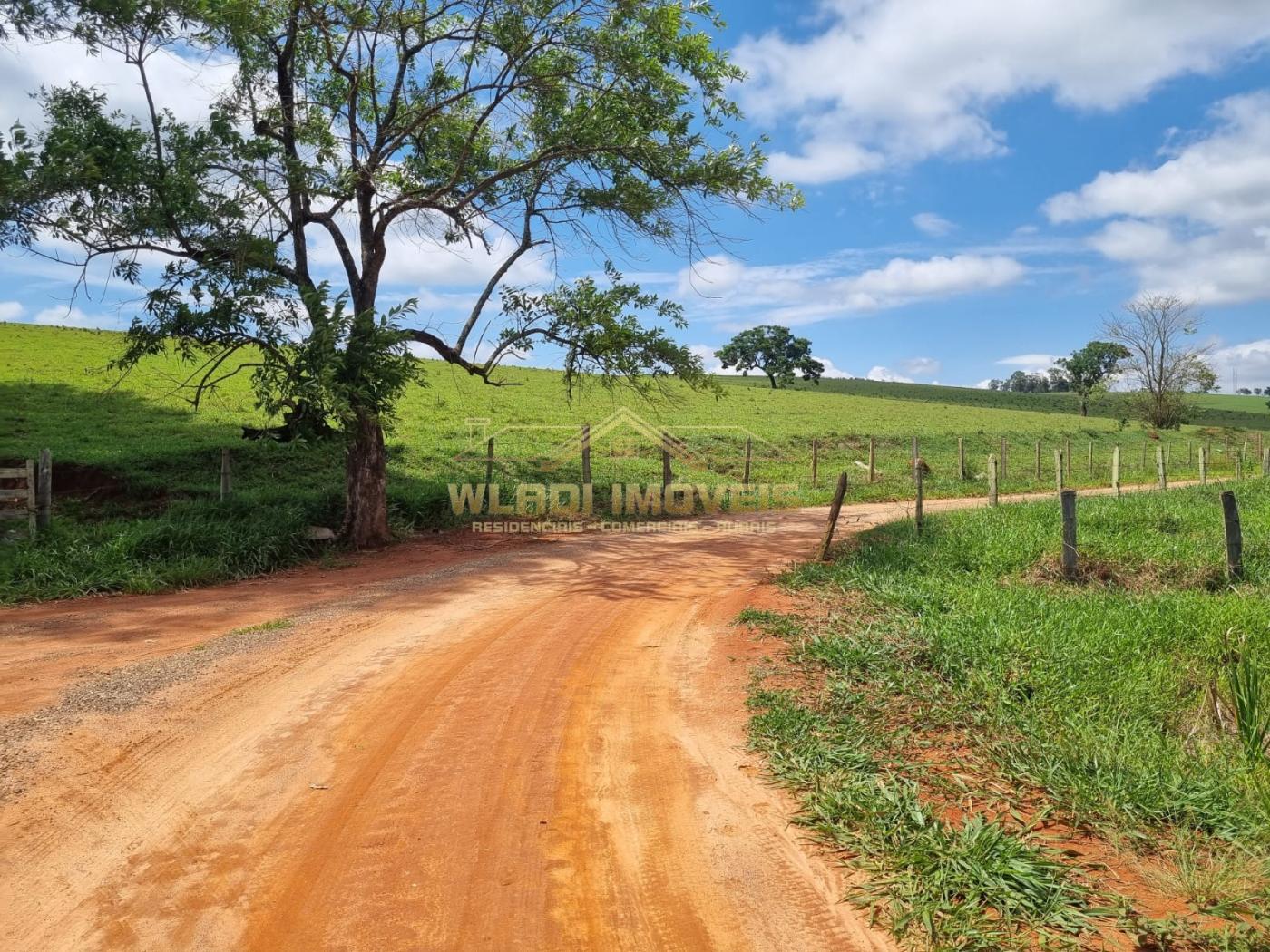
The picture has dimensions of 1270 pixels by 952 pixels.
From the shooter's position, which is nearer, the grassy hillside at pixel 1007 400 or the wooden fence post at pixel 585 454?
the wooden fence post at pixel 585 454

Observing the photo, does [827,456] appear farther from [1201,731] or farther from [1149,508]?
[1201,731]

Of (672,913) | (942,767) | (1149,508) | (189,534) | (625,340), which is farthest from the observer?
(625,340)

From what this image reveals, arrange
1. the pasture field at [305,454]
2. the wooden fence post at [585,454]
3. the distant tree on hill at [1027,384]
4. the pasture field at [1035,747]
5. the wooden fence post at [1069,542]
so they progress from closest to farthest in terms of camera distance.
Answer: the pasture field at [1035,747] → the wooden fence post at [1069,542] → the pasture field at [305,454] → the wooden fence post at [585,454] → the distant tree on hill at [1027,384]

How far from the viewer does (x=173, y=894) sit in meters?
3.43

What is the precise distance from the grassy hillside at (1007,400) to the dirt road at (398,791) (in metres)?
75.3

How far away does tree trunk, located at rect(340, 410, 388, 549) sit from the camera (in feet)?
44.7

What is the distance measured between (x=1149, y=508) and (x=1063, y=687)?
9.47m

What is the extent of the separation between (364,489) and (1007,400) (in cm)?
10993

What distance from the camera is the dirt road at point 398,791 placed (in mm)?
3254

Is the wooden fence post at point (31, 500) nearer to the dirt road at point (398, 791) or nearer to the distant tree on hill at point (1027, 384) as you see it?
the dirt road at point (398, 791)

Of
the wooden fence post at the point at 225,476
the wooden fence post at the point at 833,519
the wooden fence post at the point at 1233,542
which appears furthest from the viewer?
the wooden fence post at the point at 225,476

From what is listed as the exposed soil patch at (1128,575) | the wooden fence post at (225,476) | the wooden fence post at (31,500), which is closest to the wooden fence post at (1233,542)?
the exposed soil patch at (1128,575)

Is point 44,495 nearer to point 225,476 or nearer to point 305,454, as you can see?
point 225,476

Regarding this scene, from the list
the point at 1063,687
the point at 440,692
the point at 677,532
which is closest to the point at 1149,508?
the point at 677,532
